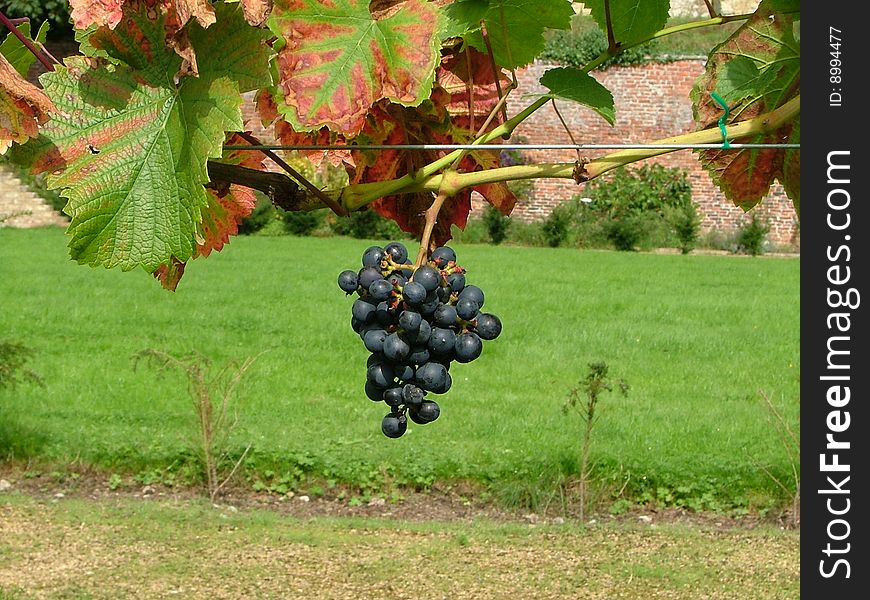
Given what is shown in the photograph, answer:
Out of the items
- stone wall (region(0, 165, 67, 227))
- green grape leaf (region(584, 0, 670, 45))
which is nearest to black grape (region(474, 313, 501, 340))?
green grape leaf (region(584, 0, 670, 45))

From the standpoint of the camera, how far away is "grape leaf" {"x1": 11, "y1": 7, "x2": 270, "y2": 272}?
62cm

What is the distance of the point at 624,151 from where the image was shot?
2.44 ft

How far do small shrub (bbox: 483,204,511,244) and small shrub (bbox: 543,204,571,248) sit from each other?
0.38 meters

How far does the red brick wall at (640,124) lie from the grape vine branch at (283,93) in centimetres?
1018

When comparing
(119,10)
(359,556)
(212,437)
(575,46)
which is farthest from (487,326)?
(575,46)

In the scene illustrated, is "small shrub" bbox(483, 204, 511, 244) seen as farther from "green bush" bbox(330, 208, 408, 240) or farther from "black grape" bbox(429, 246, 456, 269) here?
"black grape" bbox(429, 246, 456, 269)

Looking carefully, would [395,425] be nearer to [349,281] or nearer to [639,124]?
[349,281]

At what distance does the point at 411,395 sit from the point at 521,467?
3.78 m

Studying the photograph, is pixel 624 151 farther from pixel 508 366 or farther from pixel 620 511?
pixel 508 366

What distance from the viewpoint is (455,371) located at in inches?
219

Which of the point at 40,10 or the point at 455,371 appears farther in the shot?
the point at 40,10

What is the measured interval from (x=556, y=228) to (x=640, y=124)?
1.47m

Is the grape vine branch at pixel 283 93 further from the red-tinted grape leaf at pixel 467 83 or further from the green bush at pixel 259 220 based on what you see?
the green bush at pixel 259 220

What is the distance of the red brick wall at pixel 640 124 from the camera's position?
11.0 m
